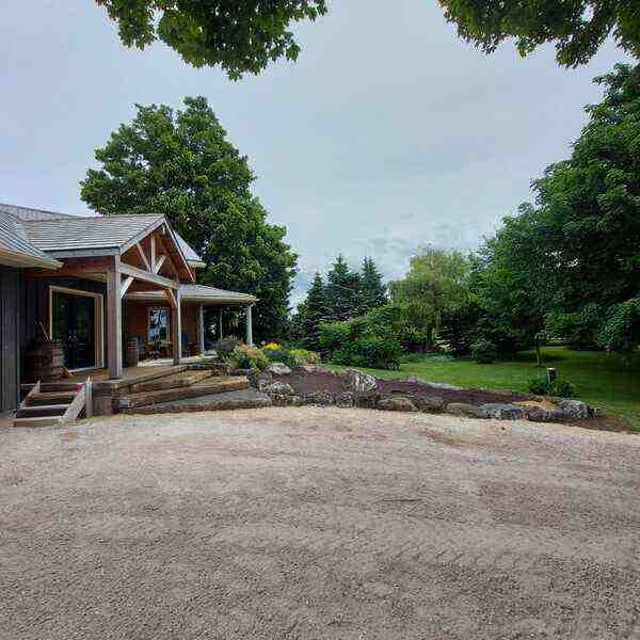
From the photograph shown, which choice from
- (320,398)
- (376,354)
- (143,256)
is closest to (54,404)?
(143,256)

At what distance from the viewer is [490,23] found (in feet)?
12.4

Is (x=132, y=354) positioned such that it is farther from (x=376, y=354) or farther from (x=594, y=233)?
(x=594, y=233)

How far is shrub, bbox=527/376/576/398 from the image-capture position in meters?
8.45

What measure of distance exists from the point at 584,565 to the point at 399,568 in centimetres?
113

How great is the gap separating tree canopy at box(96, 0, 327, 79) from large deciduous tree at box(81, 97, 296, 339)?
52.3ft

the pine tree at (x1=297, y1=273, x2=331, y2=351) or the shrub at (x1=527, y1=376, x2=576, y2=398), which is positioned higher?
the pine tree at (x1=297, y1=273, x2=331, y2=351)

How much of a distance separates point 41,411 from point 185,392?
93.3 inches

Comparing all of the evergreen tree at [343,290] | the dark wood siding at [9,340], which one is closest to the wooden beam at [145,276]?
the dark wood siding at [9,340]

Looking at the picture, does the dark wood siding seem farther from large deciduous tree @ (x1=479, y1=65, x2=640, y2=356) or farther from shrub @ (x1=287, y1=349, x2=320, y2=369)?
large deciduous tree @ (x1=479, y1=65, x2=640, y2=356)

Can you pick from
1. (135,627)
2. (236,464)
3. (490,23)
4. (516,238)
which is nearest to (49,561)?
(135,627)

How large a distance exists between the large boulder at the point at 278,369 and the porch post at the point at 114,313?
3.86 meters

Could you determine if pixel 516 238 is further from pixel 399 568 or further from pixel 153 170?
pixel 153 170

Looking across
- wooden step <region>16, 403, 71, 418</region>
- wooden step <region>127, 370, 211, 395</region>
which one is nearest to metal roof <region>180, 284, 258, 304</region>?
wooden step <region>127, 370, 211, 395</region>

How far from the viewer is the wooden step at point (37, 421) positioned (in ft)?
20.0
